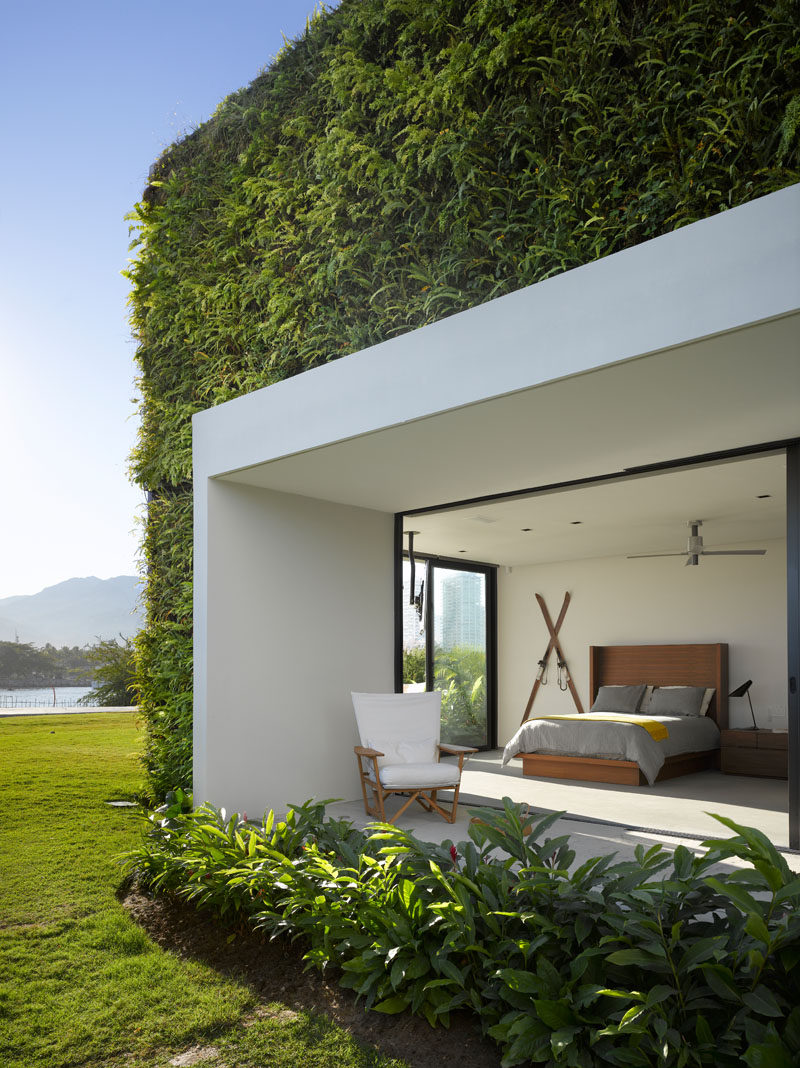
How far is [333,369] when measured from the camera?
471 cm

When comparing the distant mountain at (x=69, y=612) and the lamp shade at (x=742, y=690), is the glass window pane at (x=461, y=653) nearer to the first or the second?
the lamp shade at (x=742, y=690)

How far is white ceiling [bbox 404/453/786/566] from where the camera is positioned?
6137 millimetres

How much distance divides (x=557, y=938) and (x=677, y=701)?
648cm

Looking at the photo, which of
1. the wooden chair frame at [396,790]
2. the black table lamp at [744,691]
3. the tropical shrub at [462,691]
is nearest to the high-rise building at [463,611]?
the tropical shrub at [462,691]

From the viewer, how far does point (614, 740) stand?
25.3 feet

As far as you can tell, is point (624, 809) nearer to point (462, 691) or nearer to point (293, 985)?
point (293, 985)

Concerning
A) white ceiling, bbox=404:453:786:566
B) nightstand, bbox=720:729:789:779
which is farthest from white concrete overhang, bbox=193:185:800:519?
nightstand, bbox=720:729:789:779

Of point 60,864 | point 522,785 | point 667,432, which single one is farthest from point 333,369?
point 522,785

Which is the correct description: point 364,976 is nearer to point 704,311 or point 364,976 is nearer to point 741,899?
point 741,899

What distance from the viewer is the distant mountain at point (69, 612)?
Result: 31.0 m

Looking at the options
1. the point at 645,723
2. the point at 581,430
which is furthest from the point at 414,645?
the point at 581,430

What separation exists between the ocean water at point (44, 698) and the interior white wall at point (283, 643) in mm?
13858

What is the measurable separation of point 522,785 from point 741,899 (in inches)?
205

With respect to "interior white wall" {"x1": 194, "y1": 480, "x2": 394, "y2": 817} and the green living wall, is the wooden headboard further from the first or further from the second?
the green living wall
